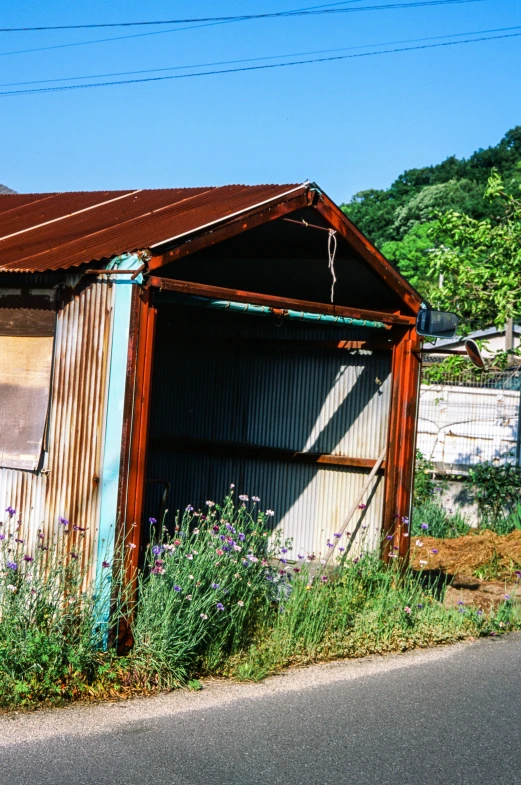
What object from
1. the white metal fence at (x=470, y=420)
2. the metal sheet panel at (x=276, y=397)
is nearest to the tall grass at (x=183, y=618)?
the metal sheet panel at (x=276, y=397)

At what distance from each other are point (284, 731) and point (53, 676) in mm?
1473

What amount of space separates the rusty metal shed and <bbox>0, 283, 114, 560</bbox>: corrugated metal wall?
1cm

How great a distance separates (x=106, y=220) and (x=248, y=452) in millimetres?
3380

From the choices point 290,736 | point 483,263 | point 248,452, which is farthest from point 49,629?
point 483,263

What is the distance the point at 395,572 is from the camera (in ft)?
29.1

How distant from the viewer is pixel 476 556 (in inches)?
454

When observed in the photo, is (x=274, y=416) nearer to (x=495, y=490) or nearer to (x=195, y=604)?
(x=195, y=604)

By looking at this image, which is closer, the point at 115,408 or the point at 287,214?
the point at 115,408

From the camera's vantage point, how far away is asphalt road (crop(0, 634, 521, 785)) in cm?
501

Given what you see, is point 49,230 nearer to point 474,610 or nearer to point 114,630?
point 114,630

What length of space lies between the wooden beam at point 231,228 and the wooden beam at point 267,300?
0.16 metres

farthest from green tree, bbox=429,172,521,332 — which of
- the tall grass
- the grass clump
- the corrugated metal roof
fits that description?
the grass clump

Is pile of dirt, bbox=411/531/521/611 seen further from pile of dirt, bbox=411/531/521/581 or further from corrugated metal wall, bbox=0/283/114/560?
corrugated metal wall, bbox=0/283/114/560

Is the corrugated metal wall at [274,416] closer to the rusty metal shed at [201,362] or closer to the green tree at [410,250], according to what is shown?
the rusty metal shed at [201,362]
